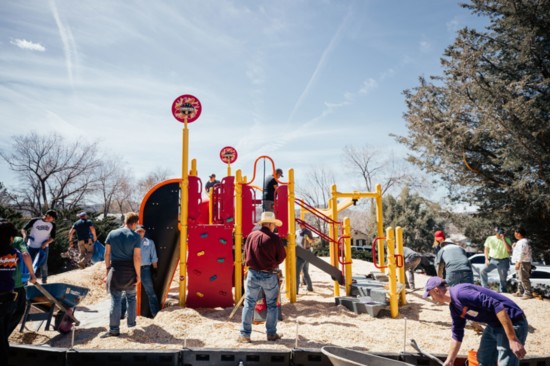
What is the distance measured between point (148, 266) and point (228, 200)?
233 centimetres

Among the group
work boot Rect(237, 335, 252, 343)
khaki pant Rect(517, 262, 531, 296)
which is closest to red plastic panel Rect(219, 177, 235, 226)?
work boot Rect(237, 335, 252, 343)

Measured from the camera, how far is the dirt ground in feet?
16.6

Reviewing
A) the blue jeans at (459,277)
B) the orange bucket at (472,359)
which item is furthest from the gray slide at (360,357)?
the blue jeans at (459,277)

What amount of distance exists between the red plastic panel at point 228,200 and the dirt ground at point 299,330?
6.78 ft

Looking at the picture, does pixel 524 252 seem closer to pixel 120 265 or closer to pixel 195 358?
pixel 195 358

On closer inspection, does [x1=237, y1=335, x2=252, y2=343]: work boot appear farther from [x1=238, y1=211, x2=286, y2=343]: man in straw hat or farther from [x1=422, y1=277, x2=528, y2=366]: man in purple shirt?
[x1=422, y1=277, x2=528, y2=366]: man in purple shirt

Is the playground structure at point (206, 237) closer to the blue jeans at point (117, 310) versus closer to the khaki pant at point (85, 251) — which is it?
the blue jeans at point (117, 310)

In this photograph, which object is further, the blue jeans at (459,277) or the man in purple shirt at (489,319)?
the blue jeans at (459,277)

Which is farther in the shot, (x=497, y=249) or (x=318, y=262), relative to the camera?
(x=497, y=249)

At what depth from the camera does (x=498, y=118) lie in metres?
11.0

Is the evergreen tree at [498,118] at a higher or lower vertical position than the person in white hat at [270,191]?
higher

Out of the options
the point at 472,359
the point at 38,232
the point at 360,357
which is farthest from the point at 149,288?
the point at 472,359

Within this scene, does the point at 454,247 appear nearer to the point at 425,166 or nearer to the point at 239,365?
the point at 239,365

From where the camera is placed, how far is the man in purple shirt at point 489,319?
317 cm
